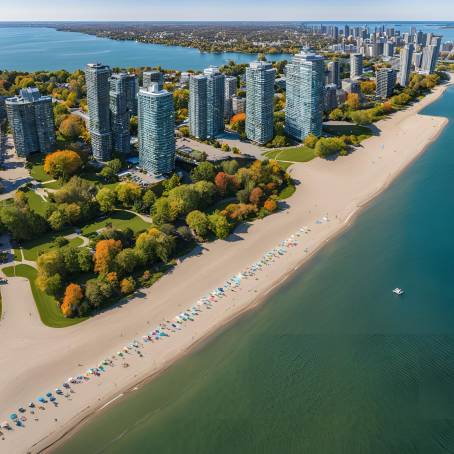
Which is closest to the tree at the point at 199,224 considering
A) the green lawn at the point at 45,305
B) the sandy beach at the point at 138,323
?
the sandy beach at the point at 138,323

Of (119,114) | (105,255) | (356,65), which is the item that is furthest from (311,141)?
(356,65)

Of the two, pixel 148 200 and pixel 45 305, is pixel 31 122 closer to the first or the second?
pixel 148 200

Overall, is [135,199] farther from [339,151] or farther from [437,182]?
[437,182]

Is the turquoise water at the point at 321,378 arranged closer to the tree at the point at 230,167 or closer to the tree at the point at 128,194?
the tree at the point at 230,167

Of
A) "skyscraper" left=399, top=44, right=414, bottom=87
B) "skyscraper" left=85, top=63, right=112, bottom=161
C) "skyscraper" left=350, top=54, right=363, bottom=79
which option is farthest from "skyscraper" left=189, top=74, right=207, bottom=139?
"skyscraper" left=399, top=44, right=414, bottom=87

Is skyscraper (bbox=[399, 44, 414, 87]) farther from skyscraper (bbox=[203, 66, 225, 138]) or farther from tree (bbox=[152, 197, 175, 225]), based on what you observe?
tree (bbox=[152, 197, 175, 225])

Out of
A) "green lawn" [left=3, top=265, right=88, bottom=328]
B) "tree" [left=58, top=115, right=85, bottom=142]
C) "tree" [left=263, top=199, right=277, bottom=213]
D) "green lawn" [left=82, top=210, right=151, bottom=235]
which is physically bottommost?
"green lawn" [left=3, top=265, right=88, bottom=328]

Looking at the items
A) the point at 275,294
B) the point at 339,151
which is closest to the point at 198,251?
the point at 275,294
